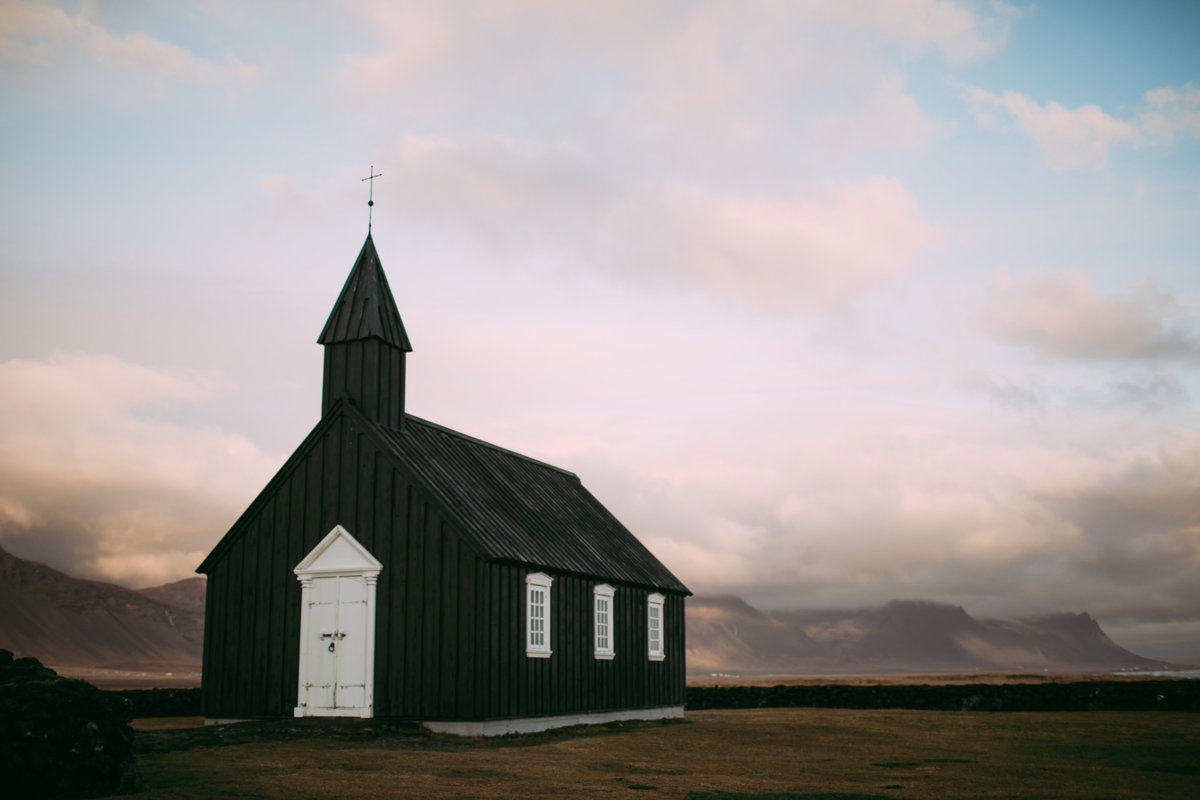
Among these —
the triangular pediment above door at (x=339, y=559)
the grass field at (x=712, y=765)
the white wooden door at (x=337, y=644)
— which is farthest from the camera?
the triangular pediment above door at (x=339, y=559)

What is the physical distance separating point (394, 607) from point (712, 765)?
8723mm

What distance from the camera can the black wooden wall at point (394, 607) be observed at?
907 inches

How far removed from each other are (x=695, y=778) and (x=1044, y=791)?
17.2 feet

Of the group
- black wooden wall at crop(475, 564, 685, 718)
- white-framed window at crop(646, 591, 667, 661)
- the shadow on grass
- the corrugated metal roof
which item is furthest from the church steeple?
the shadow on grass

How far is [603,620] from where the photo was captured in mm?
28719

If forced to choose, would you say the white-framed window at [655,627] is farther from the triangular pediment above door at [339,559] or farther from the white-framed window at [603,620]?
the triangular pediment above door at [339,559]

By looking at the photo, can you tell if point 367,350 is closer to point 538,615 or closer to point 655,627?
point 538,615

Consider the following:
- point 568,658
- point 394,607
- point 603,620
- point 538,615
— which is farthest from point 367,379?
point 603,620

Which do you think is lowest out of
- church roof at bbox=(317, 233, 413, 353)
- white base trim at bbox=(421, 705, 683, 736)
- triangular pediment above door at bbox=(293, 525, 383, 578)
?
white base trim at bbox=(421, 705, 683, 736)

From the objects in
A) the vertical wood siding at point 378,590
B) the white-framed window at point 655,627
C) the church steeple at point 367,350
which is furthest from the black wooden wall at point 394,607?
the white-framed window at point 655,627

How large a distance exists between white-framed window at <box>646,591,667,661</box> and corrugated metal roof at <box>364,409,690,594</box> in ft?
1.73

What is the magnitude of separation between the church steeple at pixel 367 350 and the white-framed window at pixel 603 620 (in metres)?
7.31

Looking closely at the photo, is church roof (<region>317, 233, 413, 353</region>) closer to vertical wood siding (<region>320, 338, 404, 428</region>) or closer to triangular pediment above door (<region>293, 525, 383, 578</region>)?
vertical wood siding (<region>320, 338, 404, 428</region>)

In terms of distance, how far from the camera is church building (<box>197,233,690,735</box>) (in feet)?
76.1
